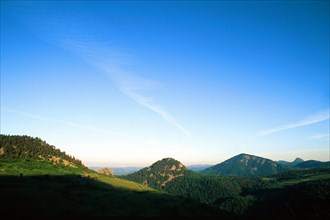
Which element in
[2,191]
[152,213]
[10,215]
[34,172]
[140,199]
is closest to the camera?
[10,215]

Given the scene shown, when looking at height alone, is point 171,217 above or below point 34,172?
below

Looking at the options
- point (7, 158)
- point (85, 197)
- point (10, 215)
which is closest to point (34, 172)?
point (7, 158)

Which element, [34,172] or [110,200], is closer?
[110,200]

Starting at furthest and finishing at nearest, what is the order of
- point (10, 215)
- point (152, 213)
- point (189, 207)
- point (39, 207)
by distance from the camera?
1. point (189, 207)
2. point (152, 213)
3. point (39, 207)
4. point (10, 215)

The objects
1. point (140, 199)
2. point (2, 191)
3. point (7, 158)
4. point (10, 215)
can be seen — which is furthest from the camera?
point (7, 158)

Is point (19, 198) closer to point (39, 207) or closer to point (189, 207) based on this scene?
point (39, 207)

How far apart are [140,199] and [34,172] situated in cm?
8145

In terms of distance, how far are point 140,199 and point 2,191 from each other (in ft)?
182

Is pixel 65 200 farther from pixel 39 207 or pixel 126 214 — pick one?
pixel 126 214

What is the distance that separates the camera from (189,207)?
134 metres

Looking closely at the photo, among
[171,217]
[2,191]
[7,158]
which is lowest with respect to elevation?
[171,217]

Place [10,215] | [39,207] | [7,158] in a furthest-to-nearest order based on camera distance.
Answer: [7,158], [39,207], [10,215]

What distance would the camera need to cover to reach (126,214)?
9250 cm

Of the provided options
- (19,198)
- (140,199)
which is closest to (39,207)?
(19,198)
